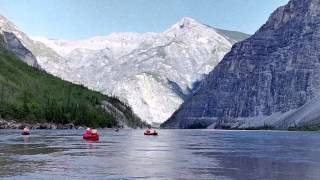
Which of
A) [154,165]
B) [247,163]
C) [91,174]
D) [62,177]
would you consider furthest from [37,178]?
Answer: [247,163]

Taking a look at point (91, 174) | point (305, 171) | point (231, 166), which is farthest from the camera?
point (231, 166)

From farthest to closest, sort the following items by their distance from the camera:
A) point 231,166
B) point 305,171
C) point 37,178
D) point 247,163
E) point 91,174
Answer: point 247,163, point 231,166, point 305,171, point 91,174, point 37,178

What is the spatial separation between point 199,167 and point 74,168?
12324 mm

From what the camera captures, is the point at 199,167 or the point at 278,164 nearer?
the point at 199,167

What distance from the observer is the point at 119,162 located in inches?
2564

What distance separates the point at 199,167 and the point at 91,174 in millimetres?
12486

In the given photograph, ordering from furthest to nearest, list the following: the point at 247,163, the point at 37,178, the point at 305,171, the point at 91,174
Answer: the point at 247,163 → the point at 305,171 → the point at 91,174 → the point at 37,178

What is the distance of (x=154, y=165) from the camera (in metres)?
61.3

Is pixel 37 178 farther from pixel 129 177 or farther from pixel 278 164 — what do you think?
pixel 278 164

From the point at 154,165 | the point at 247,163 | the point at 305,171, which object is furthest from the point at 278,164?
the point at 154,165

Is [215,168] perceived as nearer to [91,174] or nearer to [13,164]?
[91,174]

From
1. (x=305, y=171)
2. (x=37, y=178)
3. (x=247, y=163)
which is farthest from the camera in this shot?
(x=247, y=163)

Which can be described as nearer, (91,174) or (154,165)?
(91,174)

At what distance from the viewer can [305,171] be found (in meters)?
55.8
